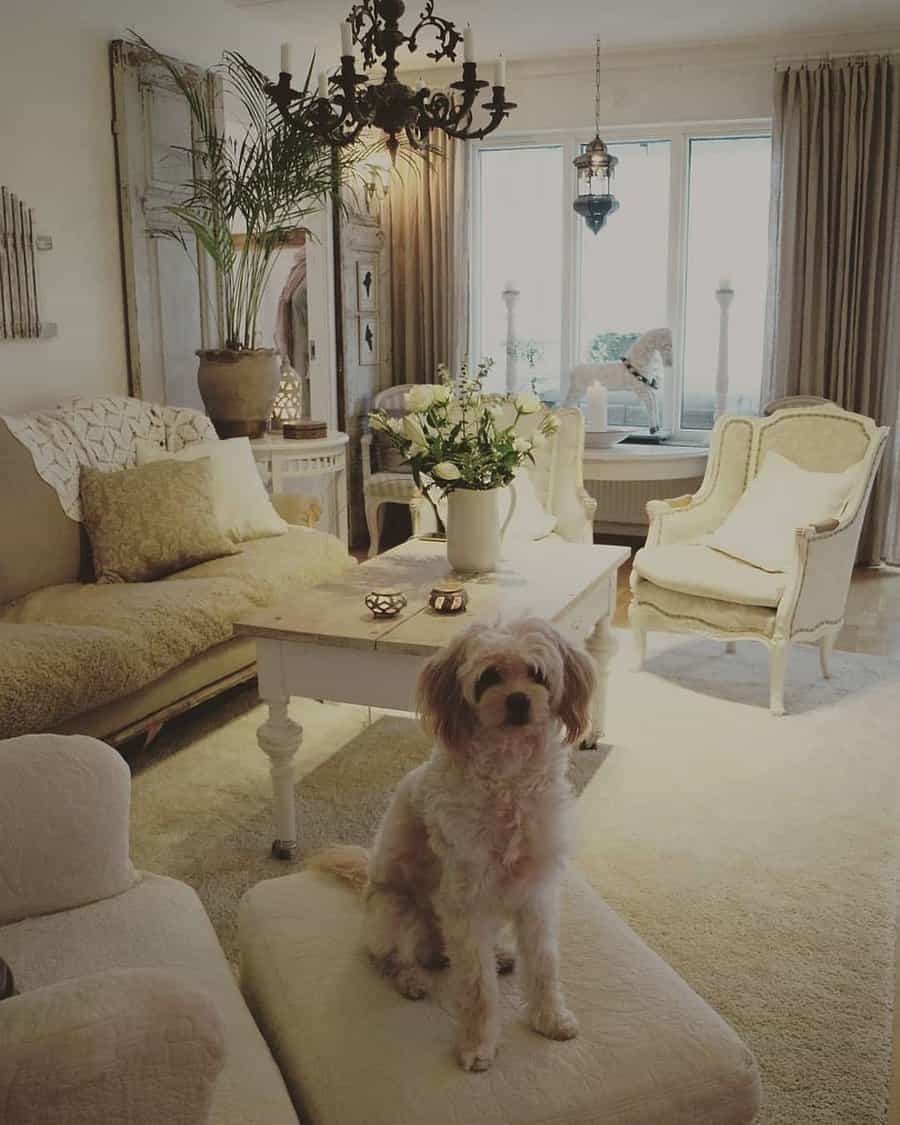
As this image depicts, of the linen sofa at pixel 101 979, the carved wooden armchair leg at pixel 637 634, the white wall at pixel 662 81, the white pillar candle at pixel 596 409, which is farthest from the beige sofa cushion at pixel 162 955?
the white wall at pixel 662 81

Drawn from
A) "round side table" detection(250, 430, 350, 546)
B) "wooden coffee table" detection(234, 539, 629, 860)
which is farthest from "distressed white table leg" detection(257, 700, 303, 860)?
"round side table" detection(250, 430, 350, 546)

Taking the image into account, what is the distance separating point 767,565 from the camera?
3879 mm

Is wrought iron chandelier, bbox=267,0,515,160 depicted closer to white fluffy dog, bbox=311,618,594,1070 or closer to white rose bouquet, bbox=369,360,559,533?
white rose bouquet, bbox=369,360,559,533

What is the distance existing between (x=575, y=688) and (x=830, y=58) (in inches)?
197

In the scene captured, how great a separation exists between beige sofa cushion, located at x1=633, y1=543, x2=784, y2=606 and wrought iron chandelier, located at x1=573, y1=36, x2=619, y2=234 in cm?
241

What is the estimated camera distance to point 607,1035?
1399 millimetres

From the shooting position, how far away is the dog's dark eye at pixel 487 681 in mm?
1467

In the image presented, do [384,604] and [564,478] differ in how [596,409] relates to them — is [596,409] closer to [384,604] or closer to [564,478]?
[564,478]

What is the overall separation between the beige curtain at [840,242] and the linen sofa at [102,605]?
9.67ft

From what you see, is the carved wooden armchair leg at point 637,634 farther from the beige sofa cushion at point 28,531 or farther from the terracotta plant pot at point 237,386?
the beige sofa cushion at point 28,531

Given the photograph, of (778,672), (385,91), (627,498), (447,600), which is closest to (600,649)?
(778,672)

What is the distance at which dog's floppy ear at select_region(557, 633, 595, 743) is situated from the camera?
1.52 metres

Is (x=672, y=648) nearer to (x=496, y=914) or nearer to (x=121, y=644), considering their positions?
(x=121, y=644)

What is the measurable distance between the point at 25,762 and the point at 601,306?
206 inches
